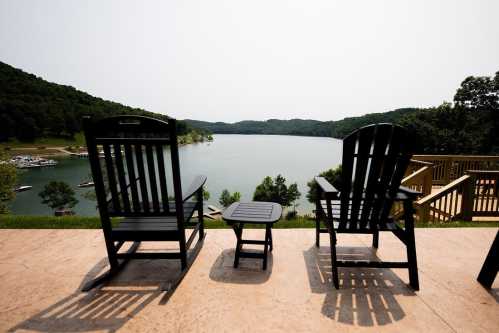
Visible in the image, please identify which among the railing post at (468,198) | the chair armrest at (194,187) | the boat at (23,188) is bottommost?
the boat at (23,188)

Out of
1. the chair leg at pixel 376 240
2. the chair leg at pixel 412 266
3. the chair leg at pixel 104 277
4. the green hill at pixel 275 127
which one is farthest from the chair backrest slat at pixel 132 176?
the green hill at pixel 275 127

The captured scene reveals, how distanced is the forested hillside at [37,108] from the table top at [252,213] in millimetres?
43596

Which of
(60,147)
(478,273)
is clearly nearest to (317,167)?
(478,273)

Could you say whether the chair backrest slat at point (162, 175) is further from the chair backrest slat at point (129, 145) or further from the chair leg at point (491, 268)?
the chair leg at point (491, 268)

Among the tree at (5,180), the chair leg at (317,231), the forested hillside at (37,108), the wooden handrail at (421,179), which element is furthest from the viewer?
the forested hillside at (37,108)

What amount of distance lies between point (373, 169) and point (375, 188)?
0.18 metres

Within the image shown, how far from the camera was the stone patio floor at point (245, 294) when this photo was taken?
1559 millimetres

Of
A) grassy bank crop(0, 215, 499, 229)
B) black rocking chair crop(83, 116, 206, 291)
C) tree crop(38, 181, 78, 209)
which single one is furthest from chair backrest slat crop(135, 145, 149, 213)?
tree crop(38, 181, 78, 209)

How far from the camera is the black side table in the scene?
6.81 ft

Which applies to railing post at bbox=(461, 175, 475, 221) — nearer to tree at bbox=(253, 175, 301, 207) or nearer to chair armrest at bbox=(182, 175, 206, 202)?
chair armrest at bbox=(182, 175, 206, 202)

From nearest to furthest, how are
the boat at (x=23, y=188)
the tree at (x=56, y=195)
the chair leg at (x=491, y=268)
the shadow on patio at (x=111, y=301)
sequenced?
the shadow on patio at (x=111, y=301) → the chair leg at (x=491, y=268) → the tree at (x=56, y=195) → the boat at (x=23, y=188)

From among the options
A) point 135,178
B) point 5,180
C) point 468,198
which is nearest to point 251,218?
point 135,178

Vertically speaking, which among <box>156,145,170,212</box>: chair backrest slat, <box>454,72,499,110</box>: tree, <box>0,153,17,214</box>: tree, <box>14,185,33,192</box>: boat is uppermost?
<box>454,72,499,110</box>: tree

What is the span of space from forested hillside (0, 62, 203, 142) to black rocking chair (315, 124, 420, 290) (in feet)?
145
